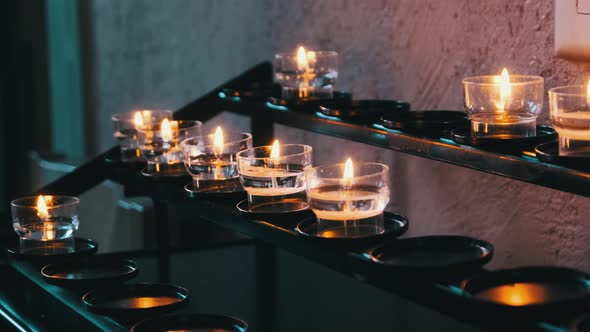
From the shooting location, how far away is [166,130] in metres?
1.54

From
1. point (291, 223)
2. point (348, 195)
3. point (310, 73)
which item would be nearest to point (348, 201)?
point (348, 195)

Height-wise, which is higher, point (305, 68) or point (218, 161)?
point (305, 68)

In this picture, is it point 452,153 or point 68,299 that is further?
point 68,299

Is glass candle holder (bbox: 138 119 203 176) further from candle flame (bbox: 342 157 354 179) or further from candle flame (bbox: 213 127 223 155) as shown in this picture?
candle flame (bbox: 342 157 354 179)

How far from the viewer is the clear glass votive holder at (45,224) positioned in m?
1.46

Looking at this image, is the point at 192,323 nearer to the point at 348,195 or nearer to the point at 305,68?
the point at 348,195

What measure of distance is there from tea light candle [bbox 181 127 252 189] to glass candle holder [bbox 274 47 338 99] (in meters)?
0.21

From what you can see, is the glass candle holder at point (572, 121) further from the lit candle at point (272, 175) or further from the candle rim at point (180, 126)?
the candle rim at point (180, 126)

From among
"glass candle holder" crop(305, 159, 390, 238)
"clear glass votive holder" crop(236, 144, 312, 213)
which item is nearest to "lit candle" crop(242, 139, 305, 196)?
"clear glass votive holder" crop(236, 144, 312, 213)

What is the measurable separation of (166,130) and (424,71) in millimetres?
432

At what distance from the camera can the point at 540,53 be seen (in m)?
1.41

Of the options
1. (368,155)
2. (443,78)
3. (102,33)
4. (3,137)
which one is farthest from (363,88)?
(3,137)

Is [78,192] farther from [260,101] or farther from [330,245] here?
[330,245]

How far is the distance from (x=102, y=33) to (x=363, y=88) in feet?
4.16
